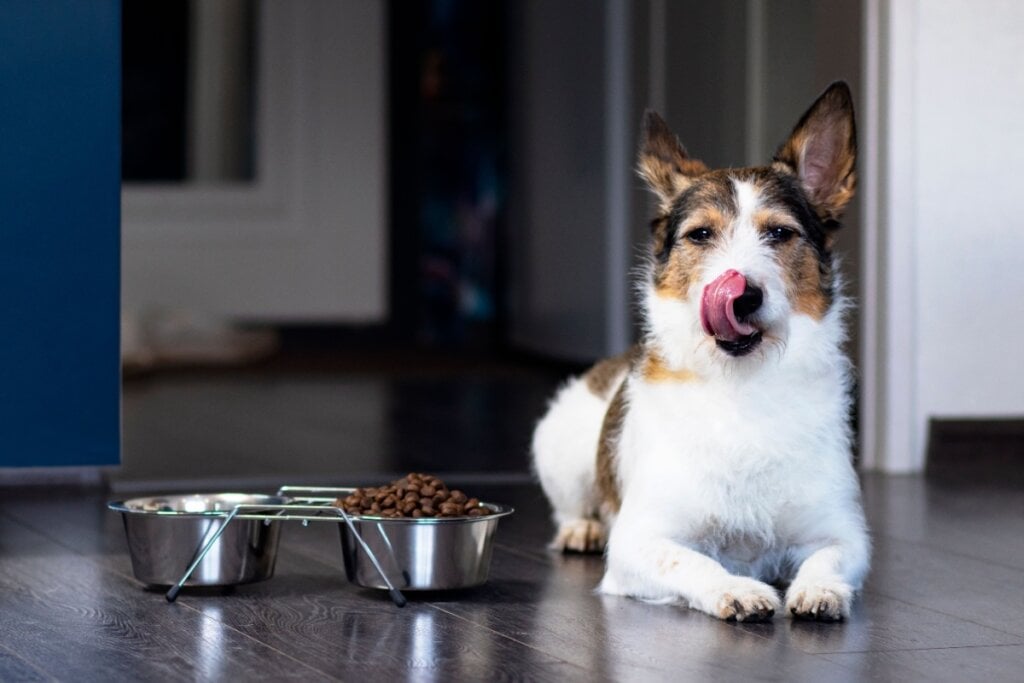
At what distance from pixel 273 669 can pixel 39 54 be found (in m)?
2.17

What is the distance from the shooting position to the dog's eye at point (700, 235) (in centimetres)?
250

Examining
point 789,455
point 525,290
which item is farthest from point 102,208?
point 525,290

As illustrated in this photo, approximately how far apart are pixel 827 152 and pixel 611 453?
704mm

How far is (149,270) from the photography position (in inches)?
368

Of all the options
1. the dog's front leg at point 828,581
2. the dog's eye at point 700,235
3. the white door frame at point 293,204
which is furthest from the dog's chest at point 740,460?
Answer: the white door frame at point 293,204

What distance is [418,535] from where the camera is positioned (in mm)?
2467

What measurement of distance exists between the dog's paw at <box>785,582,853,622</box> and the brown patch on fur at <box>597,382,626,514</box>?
496 mm

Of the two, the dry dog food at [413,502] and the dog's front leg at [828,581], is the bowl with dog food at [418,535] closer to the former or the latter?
the dry dog food at [413,502]

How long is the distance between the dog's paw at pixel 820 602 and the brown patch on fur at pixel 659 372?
41cm

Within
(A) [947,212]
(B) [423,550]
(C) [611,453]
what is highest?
(A) [947,212]

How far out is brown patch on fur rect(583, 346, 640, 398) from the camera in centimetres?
319

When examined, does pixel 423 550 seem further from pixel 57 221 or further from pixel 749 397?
pixel 57 221

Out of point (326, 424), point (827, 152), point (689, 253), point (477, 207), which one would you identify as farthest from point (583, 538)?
point (477, 207)

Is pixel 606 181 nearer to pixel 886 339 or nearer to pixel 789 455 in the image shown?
pixel 886 339
